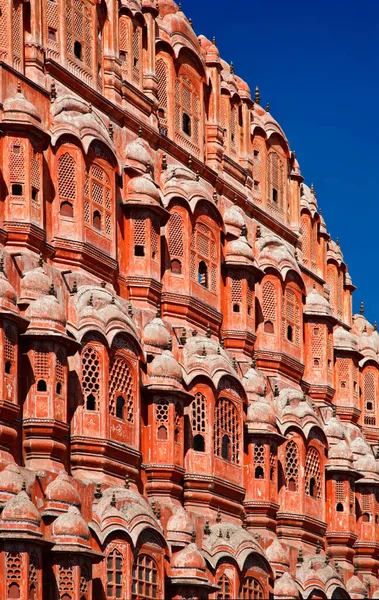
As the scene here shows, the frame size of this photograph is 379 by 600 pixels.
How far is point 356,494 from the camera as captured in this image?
192ft

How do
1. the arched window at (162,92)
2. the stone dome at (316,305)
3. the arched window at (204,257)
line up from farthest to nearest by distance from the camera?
the stone dome at (316,305) < the arched window at (162,92) < the arched window at (204,257)

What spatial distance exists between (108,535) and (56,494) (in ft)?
5.92

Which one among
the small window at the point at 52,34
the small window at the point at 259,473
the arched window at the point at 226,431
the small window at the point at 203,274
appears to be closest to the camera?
the small window at the point at 52,34

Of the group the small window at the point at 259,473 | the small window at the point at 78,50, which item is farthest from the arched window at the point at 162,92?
the small window at the point at 259,473

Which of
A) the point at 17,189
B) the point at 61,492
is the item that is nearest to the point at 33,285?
the point at 17,189

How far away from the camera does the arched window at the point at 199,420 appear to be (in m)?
47.5

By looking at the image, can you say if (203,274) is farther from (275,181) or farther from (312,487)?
(275,181)

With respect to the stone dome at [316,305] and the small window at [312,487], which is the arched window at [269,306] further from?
the small window at [312,487]

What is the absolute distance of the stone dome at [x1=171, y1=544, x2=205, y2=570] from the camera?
1731 inches

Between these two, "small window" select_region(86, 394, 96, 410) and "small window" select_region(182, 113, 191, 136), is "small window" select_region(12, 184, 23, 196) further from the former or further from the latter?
"small window" select_region(182, 113, 191, 136)

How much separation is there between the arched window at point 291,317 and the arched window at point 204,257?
4687 millimetres

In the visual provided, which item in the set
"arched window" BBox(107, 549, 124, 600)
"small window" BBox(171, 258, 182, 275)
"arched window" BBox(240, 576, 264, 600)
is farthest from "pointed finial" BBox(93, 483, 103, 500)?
"small window" BBox(171, 258, 182, 275)

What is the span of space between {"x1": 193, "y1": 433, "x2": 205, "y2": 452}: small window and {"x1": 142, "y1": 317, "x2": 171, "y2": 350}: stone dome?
8.22 feet

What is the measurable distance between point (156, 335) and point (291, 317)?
10649 millimetres
